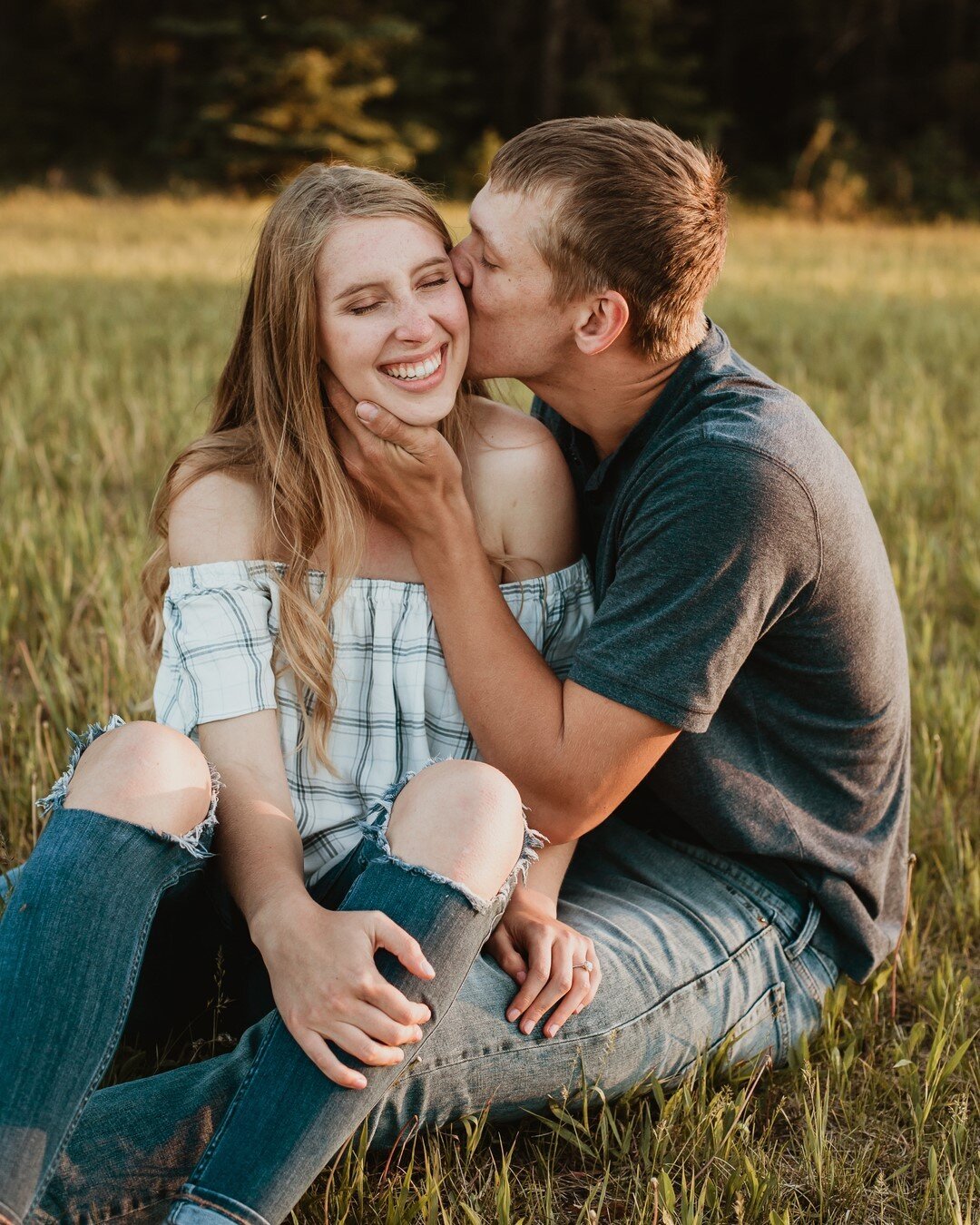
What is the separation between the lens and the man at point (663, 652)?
187cm

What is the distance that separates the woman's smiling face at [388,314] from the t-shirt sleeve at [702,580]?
517 millimetres

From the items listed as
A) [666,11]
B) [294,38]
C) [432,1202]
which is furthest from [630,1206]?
[666,11]

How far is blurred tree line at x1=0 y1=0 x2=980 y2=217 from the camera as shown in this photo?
20453mm

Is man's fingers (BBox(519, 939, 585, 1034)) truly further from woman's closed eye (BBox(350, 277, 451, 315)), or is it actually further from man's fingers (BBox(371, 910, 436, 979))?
woman's closed eye (BBox(350, 277, 451, 315))

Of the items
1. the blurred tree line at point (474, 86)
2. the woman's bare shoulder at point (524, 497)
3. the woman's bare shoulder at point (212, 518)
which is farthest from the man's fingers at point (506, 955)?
the blurred tree line at point (474, 86)

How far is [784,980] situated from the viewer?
7.02ft

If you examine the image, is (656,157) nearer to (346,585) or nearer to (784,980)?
(346,585)

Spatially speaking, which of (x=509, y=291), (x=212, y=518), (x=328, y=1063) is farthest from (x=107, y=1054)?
(x=509, y=291)

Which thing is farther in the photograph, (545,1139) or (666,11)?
(666,11)

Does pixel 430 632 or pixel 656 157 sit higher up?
pixel 656 157

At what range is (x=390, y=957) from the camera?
169 cm

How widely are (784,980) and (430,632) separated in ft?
2.83

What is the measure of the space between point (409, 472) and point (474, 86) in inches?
984

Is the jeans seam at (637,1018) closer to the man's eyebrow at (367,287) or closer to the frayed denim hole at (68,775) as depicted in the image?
the frayed denim hole at (68,775)
